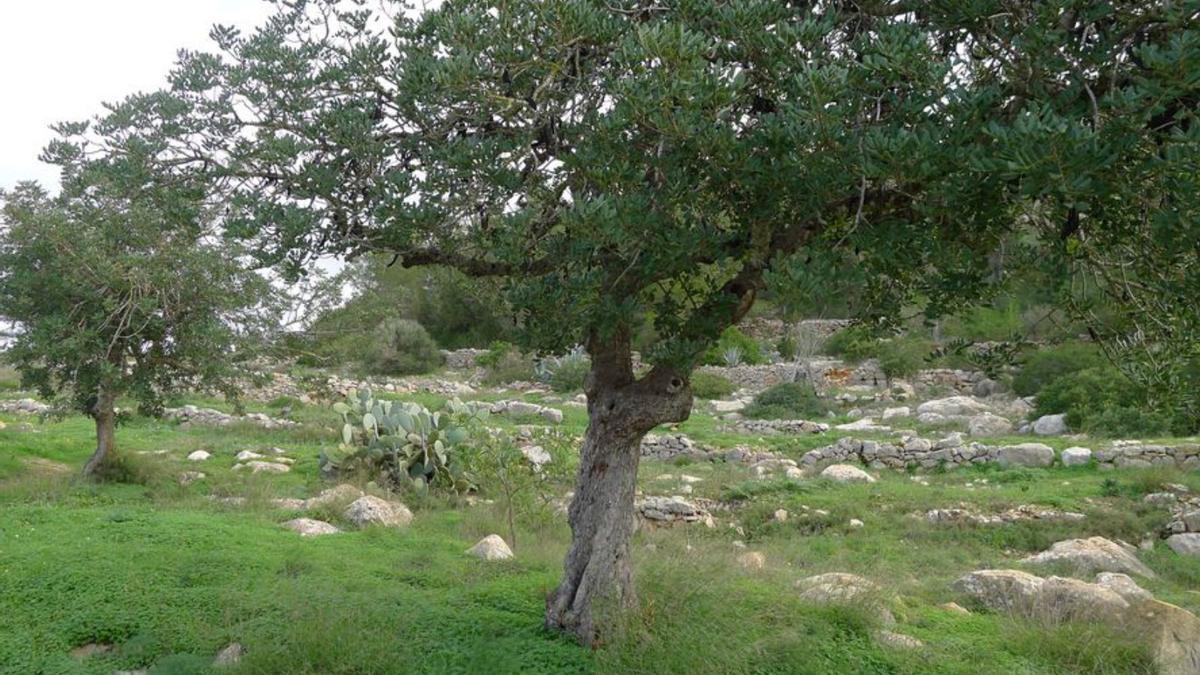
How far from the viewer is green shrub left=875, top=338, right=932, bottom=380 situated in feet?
86.0

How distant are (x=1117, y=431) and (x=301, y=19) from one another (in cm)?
1557

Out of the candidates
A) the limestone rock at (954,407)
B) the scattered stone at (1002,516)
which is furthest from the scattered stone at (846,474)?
the limestone rock at (954,407)

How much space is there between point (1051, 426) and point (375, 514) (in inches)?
525

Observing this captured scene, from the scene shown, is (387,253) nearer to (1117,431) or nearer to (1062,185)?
(1062,185)

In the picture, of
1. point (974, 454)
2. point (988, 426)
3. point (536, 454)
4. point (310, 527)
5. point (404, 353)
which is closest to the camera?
point (310, 527)

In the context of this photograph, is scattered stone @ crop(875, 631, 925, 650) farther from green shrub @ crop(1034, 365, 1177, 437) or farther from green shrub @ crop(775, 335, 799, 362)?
green shrub @ crop(775, 335, 799, 362)

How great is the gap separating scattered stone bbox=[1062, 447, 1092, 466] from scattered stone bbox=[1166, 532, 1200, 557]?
374cm

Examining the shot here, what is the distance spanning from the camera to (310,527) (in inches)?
364

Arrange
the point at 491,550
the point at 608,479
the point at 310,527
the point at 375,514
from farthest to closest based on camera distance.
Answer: the point at 375,514 < the point at 310,527 < the point at 491,550 < the point at 608,479

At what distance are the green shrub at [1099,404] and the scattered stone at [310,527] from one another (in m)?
12.6

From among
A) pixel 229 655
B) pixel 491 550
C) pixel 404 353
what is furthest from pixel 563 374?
pixel 229 655

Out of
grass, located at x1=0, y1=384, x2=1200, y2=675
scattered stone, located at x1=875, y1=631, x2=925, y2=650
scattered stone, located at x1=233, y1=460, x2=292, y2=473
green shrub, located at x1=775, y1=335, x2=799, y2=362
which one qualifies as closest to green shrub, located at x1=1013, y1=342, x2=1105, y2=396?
grass, located at x1=0, y1=384, x2=1200, y2=675

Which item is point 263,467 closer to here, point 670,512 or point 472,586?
point 670,512

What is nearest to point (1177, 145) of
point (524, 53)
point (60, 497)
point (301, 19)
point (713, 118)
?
point (713, 118)
